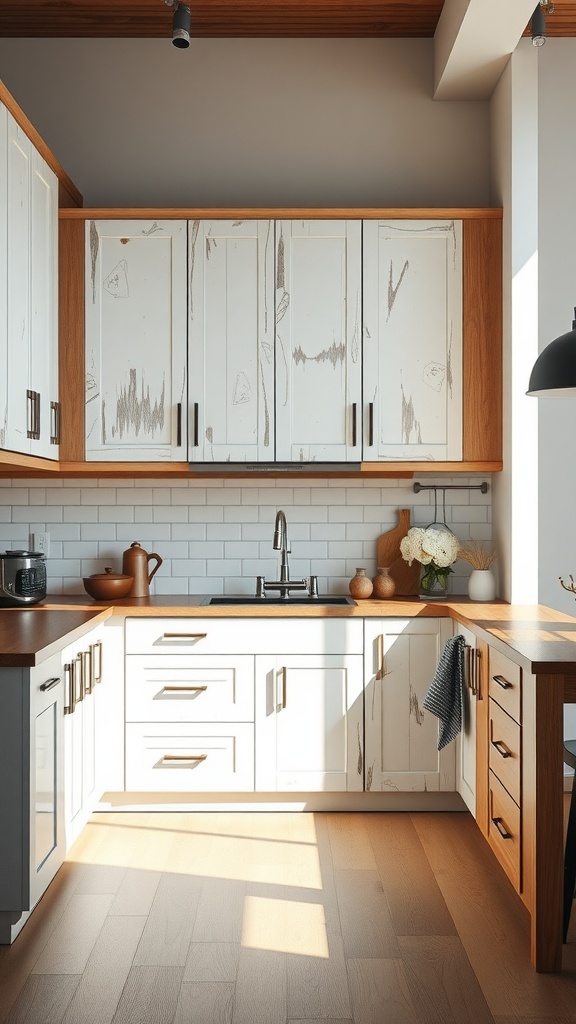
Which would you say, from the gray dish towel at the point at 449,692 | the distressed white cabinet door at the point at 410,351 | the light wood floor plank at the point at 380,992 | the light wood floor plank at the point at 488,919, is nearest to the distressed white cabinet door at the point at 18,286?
the distressed white cabinet door at the point at 410,351

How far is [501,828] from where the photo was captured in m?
2.84

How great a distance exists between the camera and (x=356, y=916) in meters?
2.79

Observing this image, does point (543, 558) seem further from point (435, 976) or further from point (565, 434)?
point (435, 976)

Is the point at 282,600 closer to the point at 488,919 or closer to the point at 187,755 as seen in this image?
the point at 187,755

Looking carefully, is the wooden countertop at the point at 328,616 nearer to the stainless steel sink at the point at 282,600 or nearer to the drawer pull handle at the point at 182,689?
the stainless steel sink at the point at 282,600

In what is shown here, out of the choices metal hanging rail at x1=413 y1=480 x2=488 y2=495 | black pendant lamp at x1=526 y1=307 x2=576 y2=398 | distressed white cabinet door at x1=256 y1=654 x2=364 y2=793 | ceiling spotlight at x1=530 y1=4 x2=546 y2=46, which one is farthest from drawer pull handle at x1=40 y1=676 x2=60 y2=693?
ceiling spotlight at x1=530 y1=4 x2=546 y2=46

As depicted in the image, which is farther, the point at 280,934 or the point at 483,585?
the point at 483,585

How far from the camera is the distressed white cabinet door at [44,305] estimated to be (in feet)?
11.5

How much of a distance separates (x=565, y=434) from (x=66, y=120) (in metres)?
2.75

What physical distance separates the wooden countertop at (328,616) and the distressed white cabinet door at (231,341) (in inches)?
26.5

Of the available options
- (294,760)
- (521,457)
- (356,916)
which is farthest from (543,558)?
(356,916)

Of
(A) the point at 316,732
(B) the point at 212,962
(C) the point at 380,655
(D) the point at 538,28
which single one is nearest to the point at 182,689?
(A) the point at 316,732

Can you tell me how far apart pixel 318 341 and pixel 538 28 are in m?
1.43

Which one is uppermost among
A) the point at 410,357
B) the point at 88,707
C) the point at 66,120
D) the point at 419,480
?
the point at 66,120
